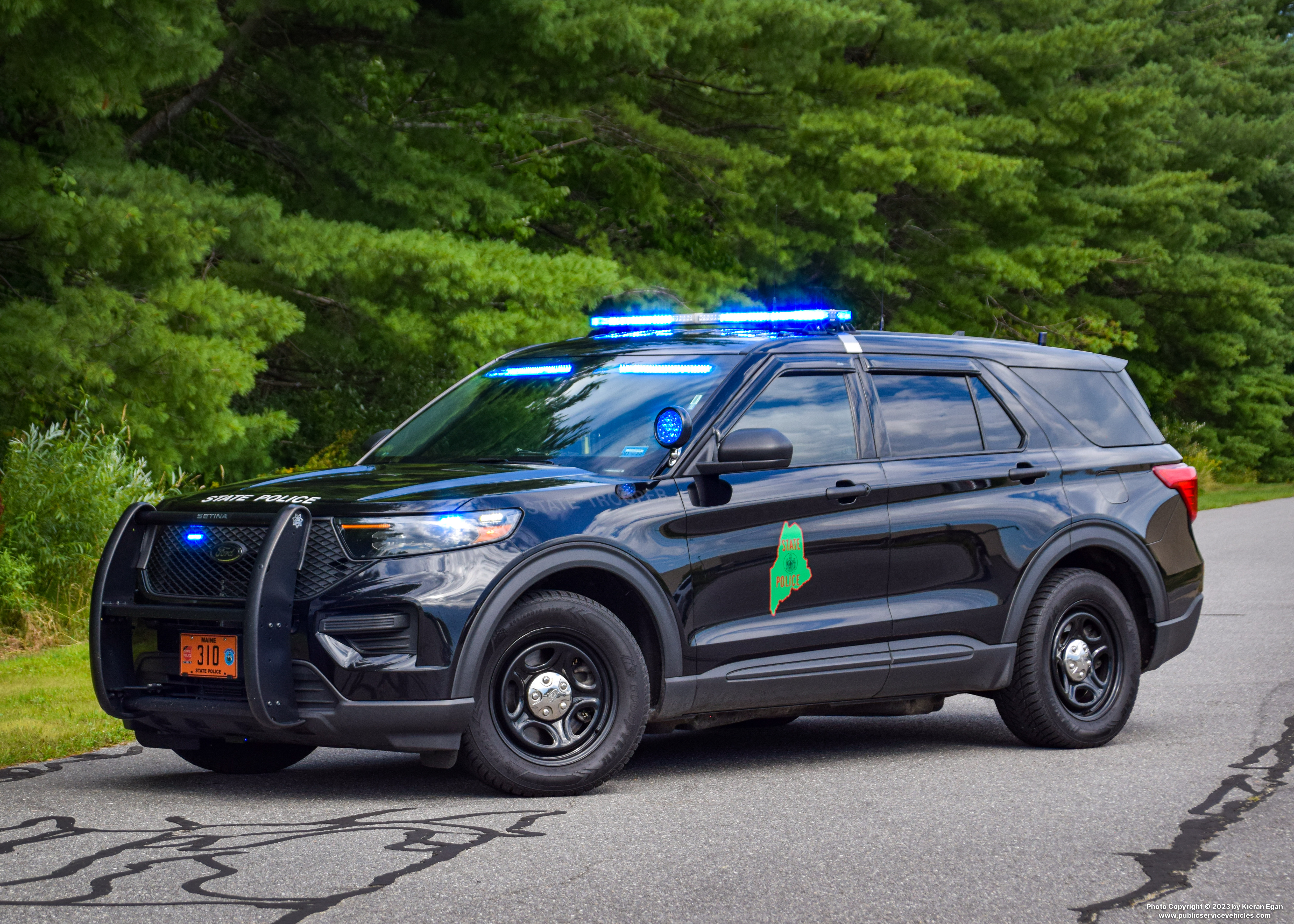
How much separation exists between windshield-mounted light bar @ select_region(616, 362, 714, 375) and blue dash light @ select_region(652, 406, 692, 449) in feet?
1.28

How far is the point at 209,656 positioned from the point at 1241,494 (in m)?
36.3

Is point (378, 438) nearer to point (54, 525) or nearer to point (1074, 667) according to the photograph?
point (1074, 667)

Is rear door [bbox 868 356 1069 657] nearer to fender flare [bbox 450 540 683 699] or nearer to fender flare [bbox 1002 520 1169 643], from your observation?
fender flare [bbox 1002 520 1169 643]

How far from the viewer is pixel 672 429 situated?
6969mm

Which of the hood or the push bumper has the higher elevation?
the hood

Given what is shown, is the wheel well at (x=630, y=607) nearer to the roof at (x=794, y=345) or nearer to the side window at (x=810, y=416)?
the side window at (x=810, y=416)

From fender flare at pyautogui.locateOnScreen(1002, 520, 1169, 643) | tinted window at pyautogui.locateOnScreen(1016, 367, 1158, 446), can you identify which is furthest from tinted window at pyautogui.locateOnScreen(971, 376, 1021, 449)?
fender flare at pyautogui.locateOnScreen(1002, 520, 1169, 643)

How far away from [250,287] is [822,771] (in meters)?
11.8

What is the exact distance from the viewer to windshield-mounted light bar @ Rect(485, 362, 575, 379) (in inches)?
307

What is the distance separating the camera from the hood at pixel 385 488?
6246 millimetres

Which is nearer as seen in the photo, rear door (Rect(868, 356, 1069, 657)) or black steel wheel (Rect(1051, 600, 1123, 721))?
rear door (Rect(868, 356, 1069, 657))

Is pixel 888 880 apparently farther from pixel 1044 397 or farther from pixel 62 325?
pixel 62 325

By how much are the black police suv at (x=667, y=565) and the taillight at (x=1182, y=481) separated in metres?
0.03

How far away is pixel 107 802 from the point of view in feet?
21.3
